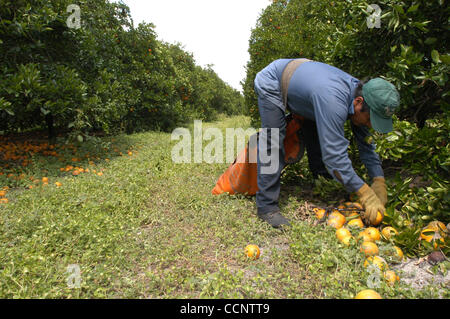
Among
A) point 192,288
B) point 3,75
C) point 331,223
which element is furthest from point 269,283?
point 3,75

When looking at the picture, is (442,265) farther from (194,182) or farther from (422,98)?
(194,182)

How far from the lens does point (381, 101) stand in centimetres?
220

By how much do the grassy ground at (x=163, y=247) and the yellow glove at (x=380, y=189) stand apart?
61cm

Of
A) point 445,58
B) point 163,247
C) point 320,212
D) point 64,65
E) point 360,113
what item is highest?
point 64,65

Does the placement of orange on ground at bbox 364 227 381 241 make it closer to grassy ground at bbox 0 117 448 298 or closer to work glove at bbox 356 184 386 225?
work glove at bbox 356 184 386 225

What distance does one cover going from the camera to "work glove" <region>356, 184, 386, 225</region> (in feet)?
8.05

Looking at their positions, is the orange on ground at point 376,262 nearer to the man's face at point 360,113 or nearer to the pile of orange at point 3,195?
the man's face at point 360,113

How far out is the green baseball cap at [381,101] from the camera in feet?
7.19

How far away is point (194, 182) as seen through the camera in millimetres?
4348

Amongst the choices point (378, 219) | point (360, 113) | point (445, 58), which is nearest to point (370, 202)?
point (378, 219)

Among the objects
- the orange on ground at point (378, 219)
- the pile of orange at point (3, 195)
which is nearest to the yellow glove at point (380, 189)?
the orange on ground at point (378, 219)

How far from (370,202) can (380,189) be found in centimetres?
37

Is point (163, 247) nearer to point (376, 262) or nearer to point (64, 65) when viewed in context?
point (376, 262)
